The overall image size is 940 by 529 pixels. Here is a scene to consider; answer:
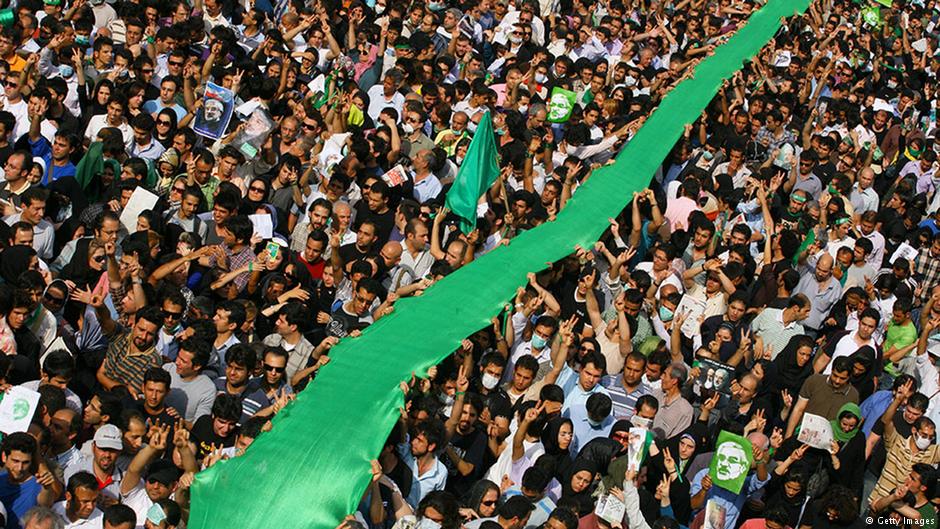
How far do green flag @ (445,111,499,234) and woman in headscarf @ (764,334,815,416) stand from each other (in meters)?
2.52

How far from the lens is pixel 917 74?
16.1 m

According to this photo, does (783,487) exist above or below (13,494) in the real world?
below

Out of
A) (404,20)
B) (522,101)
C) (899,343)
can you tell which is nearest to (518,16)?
(404,20)

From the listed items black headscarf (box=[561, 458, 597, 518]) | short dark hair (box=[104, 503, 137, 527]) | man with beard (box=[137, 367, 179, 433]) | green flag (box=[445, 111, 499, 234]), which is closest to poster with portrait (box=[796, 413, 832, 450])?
black headscarf (box=[561, 458, 597, 518])

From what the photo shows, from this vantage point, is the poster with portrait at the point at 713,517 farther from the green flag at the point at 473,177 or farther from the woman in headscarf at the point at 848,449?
the green flag at the point at 473,177

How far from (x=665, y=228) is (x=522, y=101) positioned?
2.25 meters

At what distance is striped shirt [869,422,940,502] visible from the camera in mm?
8344

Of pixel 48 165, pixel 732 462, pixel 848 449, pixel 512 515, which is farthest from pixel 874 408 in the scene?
pixel 48 165

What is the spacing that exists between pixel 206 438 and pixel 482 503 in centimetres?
160

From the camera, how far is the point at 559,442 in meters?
7.56

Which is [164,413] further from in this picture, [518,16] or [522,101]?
[518,16]

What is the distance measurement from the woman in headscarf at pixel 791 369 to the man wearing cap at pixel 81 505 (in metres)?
4.84

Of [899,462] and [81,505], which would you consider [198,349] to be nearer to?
[81,505]

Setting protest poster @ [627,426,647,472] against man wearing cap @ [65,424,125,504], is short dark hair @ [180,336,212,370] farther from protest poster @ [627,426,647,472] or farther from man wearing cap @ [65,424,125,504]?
protest poster @ [627,426,647,472]
